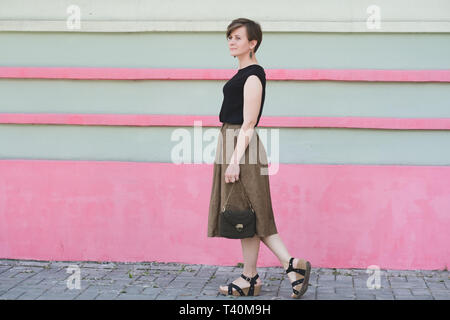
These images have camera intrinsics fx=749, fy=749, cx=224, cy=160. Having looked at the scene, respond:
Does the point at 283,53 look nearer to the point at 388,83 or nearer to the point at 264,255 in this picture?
the point at 388,83

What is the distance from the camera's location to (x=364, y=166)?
7094 mm

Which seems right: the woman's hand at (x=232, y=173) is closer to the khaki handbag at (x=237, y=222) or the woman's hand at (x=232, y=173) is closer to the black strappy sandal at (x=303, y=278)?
the khaki handbag at (x=237, y=222)

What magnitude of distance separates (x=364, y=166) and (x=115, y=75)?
2586 mm

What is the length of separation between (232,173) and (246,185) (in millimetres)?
170

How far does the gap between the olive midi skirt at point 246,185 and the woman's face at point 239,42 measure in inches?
23.4

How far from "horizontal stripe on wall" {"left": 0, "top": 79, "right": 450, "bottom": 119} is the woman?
1.32 metres


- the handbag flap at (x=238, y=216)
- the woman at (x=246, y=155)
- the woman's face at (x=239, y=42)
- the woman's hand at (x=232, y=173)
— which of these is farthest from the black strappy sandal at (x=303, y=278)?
the woman's face at (x=239, y=42)

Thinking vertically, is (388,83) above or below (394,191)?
above

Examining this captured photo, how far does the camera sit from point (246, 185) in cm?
591

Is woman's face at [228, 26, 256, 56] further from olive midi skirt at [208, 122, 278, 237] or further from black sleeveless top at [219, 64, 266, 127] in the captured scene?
olive midi skirt at [208, 122, 278, 237]
